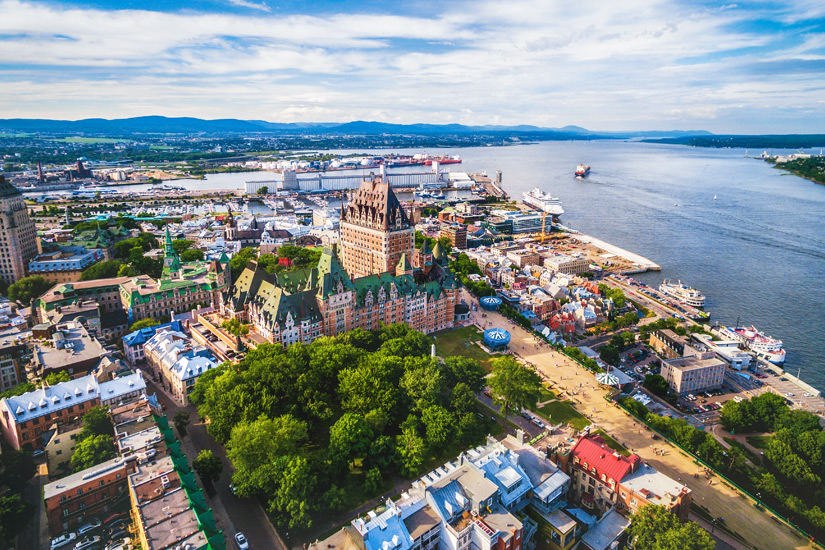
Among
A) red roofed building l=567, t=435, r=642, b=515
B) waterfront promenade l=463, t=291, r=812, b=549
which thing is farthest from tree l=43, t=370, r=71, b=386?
waterfront promenade l=463, t=291, r=812, b=549

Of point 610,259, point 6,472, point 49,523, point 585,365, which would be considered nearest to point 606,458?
point 585,365

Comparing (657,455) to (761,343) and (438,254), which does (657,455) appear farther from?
(438,254)

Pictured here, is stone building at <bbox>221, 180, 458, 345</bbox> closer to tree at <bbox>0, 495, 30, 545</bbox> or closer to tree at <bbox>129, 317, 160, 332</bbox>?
tree at <bbox>129, 317, 160, 332</bbox>

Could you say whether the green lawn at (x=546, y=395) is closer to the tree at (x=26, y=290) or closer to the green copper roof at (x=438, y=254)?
the green copper roof at (x=438, y=254)

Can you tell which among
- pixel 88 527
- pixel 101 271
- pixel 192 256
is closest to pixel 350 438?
pixel 88 527

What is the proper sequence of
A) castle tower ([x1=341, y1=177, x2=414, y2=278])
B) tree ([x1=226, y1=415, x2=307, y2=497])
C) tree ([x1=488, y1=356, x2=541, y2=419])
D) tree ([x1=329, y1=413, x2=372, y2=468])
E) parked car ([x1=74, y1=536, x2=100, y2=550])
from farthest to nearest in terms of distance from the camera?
castle tower ([x1=341, y1=177, x2=414, y2=278]) < tree ([x1=488, y1=356, x2=541, y2=419]) < tree ([x1=329, y1=413, x2=372, y2=468]) < tree ([x1=226, y1=415, x2=307, y2=497]) < parked car ([x1=74, y1=536, x2=100, y2=550])
